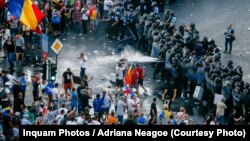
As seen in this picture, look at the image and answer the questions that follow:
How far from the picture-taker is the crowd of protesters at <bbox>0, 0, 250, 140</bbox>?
35.7m

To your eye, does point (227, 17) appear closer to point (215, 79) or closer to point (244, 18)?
point (244, 18)

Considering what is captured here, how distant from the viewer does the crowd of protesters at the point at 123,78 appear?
117 ft

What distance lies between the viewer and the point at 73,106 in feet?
124

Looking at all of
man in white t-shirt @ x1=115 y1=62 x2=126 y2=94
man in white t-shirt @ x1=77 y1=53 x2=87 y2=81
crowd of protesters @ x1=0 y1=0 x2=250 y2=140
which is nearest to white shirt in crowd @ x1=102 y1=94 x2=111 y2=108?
crowd of protesters @ x1=0 y1=0 x2=250 y2=140

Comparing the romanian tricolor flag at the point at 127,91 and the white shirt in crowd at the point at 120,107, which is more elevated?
the romanian tricolor flag at the point at 127,91

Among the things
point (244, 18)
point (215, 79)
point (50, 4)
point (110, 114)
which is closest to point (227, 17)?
point (244, 18)

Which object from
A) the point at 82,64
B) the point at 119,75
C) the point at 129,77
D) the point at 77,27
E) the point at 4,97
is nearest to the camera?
the point at 4,97

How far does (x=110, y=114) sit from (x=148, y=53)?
413 inches

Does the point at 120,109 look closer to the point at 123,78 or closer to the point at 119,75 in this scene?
the point at 119,75

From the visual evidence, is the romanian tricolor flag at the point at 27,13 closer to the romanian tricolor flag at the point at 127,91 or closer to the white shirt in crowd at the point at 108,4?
the romanian tricolor flag at the point at 127,91

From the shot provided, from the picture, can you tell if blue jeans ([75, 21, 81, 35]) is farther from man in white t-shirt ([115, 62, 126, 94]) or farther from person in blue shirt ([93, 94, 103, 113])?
person in blue shirt ([93, 94, 103, 113])

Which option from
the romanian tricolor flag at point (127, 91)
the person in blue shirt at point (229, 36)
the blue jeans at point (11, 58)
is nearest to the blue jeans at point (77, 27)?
the blue jeans at point (11, 58)

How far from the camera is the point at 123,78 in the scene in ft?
135

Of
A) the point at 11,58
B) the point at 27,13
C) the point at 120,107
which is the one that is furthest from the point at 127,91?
the point at 11,58
